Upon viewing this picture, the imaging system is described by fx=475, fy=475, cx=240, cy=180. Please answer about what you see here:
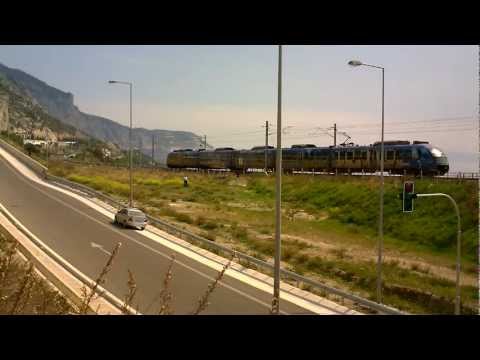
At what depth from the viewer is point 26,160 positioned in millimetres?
69812

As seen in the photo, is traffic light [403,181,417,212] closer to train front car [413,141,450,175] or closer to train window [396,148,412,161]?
train front car [413,141,450,175]

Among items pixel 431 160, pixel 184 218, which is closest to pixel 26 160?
pixel 184 218

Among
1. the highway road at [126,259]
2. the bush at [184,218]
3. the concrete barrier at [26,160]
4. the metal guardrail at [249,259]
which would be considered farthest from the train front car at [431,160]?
the concrete barrier at [26,160]

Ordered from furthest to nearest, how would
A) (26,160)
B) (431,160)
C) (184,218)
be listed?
(26,160) → (431,160) → (184,218)

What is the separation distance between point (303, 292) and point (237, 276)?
3.38 metres

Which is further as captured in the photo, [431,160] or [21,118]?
[21,118]

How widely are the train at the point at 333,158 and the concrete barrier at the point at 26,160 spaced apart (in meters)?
25.5

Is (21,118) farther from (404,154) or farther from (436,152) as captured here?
(436,152)

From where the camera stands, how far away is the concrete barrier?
207 ft

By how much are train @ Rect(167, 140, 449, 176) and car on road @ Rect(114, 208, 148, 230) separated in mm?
25454

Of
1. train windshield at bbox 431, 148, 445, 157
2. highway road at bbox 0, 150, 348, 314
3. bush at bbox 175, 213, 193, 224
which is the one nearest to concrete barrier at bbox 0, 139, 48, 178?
highway road at bbox 0, 150, 348, 314

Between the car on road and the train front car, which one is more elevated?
the train front car

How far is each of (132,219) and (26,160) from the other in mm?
46184
